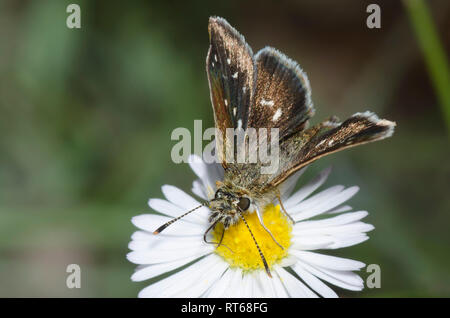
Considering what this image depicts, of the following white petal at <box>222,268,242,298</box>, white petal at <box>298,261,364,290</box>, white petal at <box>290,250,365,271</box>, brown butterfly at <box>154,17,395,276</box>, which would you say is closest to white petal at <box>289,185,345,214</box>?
brown butterfly at <box>154,17,395,276</box>

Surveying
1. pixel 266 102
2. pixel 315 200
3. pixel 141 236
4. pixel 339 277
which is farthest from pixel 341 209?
pixel 141 236

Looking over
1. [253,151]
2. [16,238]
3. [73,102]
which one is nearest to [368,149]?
[253,151]

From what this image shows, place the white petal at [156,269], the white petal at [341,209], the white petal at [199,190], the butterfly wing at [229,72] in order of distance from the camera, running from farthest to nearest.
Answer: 1. the white petal at [199,190]
2. the butterfly wing at [229,72]
3. the white petal at [341,209]
4. the white petal at [156,269]

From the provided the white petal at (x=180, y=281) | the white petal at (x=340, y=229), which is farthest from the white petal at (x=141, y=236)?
the white petal at (x=340, y=229)

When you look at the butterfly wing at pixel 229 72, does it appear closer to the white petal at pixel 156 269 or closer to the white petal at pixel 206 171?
the white petal at pixel 206 171

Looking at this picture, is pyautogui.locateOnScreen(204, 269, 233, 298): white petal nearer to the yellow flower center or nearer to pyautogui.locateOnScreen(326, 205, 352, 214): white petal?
the yellow flower center

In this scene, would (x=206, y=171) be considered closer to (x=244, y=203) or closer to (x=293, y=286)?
(x=244, y=203)
